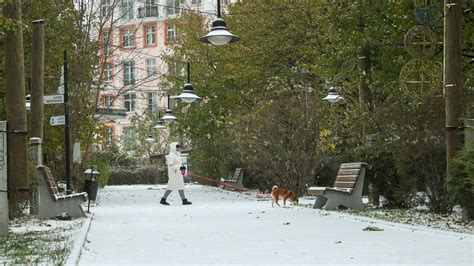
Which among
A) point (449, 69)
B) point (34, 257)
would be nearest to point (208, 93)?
point (449, 69)

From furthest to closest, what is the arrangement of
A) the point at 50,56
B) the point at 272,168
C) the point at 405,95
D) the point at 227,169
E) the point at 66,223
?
the point at 227,169 < the point at 272,168 < the point at 50,56 < the point at 405,95 < the point at 66,223

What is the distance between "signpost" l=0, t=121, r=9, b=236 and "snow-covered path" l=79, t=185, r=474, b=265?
124 centimetres

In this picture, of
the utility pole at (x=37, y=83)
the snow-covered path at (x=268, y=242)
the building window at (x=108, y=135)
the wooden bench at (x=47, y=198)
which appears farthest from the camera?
the building window at (x=108, y=135)

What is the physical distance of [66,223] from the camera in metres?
17.3

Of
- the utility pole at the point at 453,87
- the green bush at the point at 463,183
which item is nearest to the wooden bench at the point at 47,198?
the utility pole at the point at 453,87

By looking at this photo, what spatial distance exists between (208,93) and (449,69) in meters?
29.0

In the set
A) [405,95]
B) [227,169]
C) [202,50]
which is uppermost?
[202,50]

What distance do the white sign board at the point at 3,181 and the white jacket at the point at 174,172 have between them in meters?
13.7

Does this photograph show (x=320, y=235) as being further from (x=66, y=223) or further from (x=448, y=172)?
(x=66, y=223)

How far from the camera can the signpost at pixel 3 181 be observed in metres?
13.4

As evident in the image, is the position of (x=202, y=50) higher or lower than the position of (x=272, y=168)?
higher

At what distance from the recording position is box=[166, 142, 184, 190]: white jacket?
27406 mm

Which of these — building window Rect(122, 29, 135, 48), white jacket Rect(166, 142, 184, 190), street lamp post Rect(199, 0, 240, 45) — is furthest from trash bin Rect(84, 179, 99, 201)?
building window Rect(122, 29, 135, 48)

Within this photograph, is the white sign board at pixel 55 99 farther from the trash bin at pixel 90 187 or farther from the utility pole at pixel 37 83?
the trash bin at pixel 90 187
